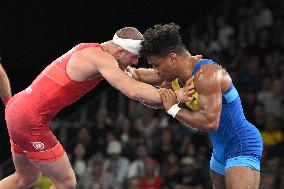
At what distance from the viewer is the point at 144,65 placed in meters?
13.2

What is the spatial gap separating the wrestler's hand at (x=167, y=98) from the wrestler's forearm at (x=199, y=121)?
0.13 m

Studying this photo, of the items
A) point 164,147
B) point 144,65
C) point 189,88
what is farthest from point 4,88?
point 144,65

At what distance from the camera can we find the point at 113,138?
11.4m

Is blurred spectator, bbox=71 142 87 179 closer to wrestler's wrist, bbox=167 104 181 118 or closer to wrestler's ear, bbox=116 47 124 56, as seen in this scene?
wrestler's ear, bbox=116 47 124 56

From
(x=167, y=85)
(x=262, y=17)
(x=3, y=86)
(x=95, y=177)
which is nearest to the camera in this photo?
(x=167, y=85)

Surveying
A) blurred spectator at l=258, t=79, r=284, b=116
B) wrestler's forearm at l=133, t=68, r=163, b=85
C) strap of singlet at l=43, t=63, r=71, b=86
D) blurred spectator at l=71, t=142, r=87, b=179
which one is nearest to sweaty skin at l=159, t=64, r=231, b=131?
wrestler's forearm at l=133, t=68, r=163, b=85

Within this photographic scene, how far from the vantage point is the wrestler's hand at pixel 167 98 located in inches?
227

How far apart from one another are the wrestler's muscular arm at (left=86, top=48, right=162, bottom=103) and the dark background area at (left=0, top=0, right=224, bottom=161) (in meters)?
7.06

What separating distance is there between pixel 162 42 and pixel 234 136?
3.42ft

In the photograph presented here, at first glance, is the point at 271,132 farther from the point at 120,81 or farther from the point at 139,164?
the point at 120,81

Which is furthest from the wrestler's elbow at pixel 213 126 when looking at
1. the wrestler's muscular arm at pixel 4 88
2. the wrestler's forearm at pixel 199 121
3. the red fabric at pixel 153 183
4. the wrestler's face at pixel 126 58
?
the red fabric at pixel 153 183

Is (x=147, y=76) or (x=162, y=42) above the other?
(x=162, y=42)

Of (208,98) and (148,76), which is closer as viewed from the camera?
(208,98)

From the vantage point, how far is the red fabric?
9.93 meters
